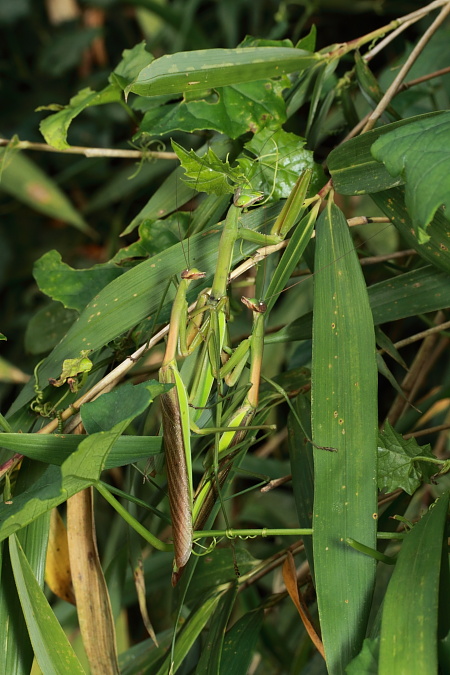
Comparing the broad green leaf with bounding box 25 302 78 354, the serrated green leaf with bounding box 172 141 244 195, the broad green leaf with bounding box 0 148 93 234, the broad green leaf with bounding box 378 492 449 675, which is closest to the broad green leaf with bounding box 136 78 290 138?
the serrated green leaf with bounding box 172 141 244 195

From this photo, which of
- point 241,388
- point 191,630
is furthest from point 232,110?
point 191,630

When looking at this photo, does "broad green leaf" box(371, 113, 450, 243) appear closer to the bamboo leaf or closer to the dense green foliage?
the dense green foliage

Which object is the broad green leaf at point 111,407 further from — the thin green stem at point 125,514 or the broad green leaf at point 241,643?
the broad green leaf at point 241,643

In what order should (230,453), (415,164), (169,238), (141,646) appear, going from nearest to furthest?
(415,164) → (230,453) → (169,238) → (141,646)

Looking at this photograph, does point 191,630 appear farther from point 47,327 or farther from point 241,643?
point 47,327

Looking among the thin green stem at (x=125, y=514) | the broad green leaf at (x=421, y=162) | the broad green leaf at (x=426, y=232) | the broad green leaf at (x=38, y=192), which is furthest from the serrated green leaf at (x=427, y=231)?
the broad green leaf at (x=38, y=192)

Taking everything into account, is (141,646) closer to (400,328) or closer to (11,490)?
(11,490)

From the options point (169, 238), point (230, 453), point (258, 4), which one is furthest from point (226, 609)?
point (258, 4)
